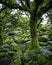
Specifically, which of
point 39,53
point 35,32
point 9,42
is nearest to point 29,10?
point 35,32

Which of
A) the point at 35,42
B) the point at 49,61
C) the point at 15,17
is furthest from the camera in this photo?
the point at 15,17

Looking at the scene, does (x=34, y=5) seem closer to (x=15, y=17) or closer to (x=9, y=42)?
(x=15, y=17)

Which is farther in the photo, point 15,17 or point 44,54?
point 15,17

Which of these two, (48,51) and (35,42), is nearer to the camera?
(48,51)

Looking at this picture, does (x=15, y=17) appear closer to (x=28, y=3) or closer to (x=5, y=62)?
(x=28, y=3)

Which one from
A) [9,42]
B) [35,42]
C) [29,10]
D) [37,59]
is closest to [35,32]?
[35,42]

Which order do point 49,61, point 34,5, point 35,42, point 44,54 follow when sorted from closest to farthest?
point 49,61 < point 44,54 < point 34,5 < point 35,42

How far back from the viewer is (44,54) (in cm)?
1402

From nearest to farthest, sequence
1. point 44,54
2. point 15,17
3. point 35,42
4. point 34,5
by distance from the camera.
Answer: point 44,54 → point 34,5 → point 35,42 → point 15,17

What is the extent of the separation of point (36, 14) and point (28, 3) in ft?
4.36

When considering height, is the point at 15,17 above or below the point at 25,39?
above

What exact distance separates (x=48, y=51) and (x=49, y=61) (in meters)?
2.83

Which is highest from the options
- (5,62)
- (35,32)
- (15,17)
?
(15,17)

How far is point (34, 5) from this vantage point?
15.1 meters
